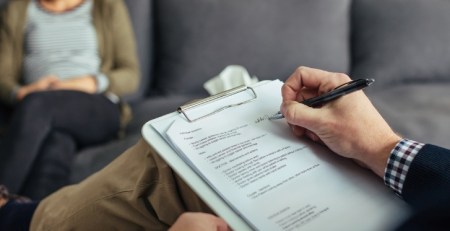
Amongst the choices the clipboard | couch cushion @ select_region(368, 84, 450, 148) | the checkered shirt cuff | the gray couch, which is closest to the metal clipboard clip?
the clipboard

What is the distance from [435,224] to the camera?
1.96ft

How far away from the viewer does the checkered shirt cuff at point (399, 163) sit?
627 mm

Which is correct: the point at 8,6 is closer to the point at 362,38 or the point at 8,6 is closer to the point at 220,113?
the point at 220,113

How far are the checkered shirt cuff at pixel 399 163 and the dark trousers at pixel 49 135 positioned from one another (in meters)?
0.79

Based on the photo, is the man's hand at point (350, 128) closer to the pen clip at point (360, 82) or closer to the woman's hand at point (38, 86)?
the pen clip at point (360, 82)

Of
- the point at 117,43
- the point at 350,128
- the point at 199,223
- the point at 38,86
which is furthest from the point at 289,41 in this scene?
the point at 199,223

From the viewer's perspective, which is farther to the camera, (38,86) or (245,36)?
(245,36)

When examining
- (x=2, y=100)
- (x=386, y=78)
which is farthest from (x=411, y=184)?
(x=2, y=100)

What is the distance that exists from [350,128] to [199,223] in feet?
0.90

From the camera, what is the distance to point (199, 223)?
1.88 ft

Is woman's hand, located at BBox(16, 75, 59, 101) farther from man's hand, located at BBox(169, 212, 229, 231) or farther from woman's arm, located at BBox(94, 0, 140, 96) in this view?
man's hand, located at BBox(169, 212, 229, 231)

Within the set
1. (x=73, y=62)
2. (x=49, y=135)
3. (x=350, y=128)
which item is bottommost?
(x=49, y=135)

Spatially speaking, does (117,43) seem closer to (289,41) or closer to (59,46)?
(59,46)

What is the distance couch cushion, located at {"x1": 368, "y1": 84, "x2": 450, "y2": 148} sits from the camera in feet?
4.12
